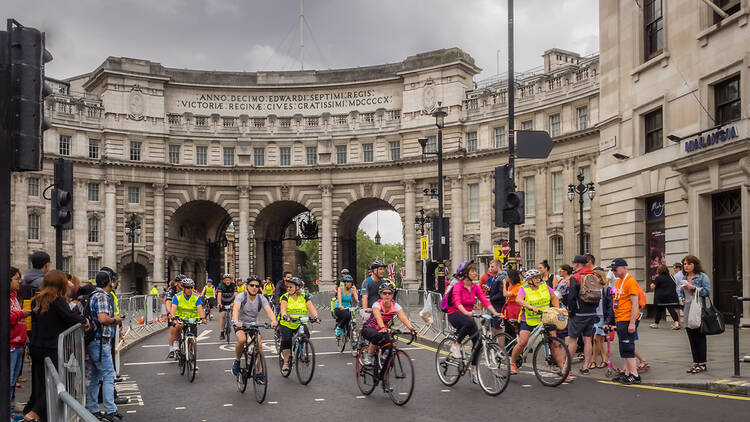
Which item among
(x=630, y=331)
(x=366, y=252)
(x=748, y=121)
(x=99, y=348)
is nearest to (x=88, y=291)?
(x=99, y=348)

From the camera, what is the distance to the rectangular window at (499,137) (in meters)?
53.8

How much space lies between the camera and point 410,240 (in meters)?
58.0

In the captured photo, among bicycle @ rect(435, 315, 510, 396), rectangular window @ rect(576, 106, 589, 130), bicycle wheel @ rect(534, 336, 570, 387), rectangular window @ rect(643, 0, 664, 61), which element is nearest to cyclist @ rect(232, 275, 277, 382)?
bicycle @ rect(435, 315, 510, 396)

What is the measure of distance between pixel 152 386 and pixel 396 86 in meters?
48.2

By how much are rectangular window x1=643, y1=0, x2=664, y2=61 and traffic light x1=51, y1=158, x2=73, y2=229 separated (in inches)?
717

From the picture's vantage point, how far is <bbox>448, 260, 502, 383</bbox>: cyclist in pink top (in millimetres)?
13016

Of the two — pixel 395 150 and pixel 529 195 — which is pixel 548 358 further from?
pixel 395 150

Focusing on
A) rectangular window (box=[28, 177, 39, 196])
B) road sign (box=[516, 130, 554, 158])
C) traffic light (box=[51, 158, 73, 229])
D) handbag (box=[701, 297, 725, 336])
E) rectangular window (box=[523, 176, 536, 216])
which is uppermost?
rectangular window (box=[28, 177, 39, 196])

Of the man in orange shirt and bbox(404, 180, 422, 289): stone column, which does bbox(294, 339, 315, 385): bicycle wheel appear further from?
bbox(404, 180, 422, 289): stone column

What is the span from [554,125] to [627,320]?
39.1 metres

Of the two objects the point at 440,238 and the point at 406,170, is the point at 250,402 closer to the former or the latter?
the point at 440,238

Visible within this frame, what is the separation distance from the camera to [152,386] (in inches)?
556

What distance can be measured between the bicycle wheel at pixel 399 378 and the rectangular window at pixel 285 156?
50380mm

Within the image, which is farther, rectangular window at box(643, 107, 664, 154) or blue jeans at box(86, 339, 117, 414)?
rectangular window at box(643, 107, 664, 154)
